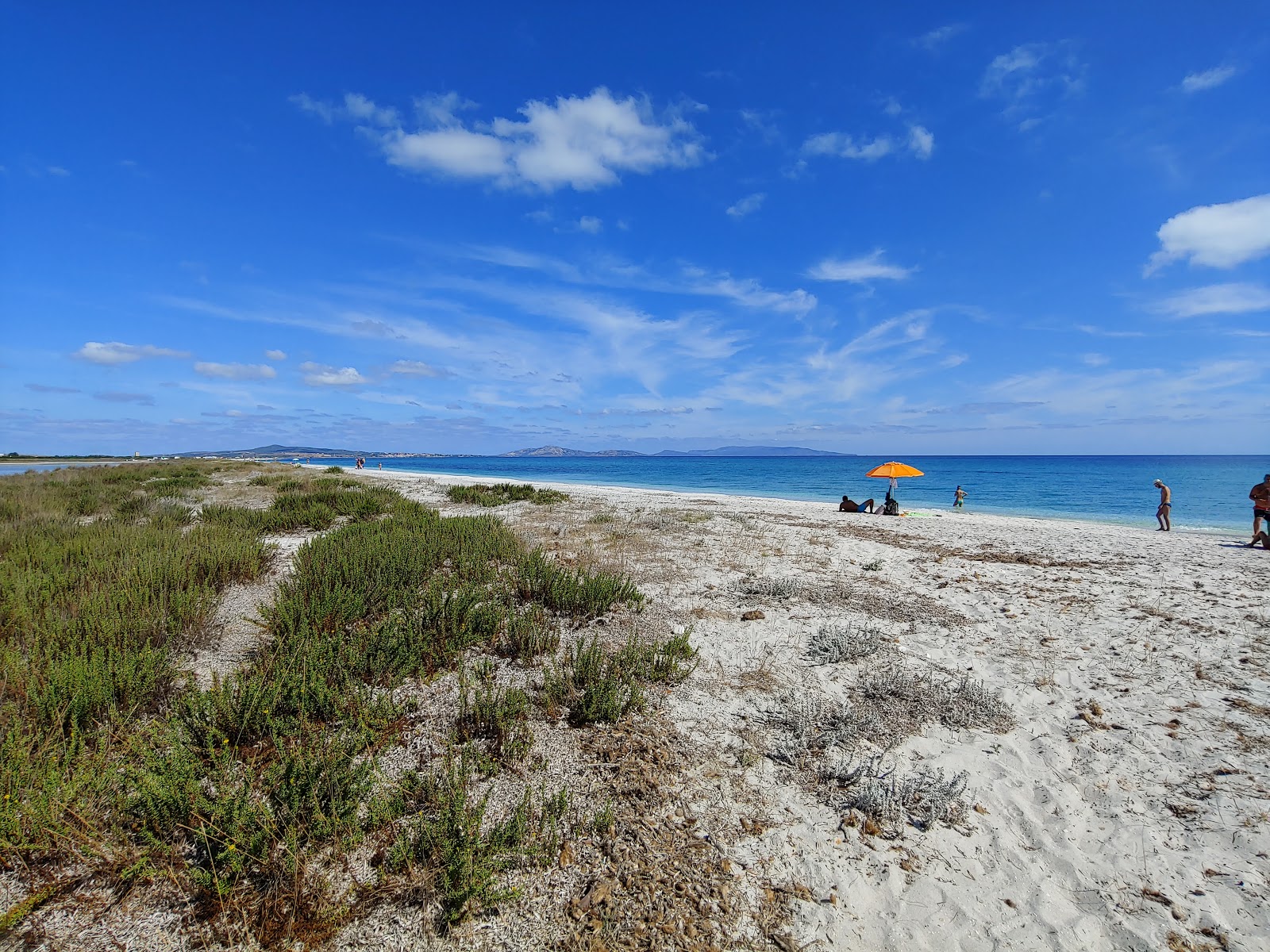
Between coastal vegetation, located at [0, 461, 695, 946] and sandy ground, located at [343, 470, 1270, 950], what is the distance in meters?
1.04

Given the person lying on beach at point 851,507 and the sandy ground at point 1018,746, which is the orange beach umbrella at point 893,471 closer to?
the person lying on beach at point 851,507

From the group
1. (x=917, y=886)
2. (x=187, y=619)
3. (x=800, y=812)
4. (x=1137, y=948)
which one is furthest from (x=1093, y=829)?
(x=187, y=619)

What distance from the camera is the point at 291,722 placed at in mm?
3225

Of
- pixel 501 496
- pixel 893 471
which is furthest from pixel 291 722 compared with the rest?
pixel 893 471

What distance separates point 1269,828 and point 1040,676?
188cm

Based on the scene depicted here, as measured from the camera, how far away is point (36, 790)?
2398mm

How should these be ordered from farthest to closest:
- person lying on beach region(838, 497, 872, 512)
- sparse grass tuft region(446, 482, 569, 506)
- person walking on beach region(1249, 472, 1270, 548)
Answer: person lying on beach region(838, 497, 872, 512) → sparse grass tuft region(446, 482, 569, 506) → person walking on beach region(1249, 472, 1270, 548)

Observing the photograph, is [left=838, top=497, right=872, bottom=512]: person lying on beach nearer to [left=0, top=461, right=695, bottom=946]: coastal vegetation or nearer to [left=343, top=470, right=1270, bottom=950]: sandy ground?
[left=343, top=470, right=1270, bottom=950]: sandy ground

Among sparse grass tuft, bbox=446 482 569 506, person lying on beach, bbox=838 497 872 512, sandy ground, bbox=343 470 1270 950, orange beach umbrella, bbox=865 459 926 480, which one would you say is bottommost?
sandy ground, bbox=343 470 1270 950

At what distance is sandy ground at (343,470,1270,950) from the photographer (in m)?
2.39

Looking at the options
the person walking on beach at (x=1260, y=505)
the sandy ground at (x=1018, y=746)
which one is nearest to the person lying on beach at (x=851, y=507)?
the person walking on beach at (x=1260, y=505)

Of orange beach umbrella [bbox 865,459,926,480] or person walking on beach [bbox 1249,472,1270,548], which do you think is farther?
orange beach umbrella [bbox 865,459,926,480]

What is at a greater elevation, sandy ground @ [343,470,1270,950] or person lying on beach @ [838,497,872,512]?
person lying on beach @ [838,497,872,512]

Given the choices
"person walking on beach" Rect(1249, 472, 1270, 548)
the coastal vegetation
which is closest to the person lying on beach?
"person walking on beach" Rect(1249, 472, 1270, 548)
